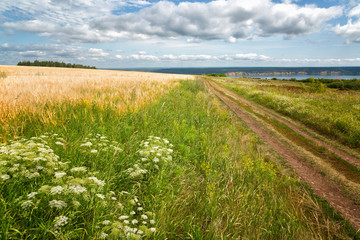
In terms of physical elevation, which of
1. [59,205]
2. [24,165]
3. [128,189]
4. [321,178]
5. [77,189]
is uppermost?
[24,165]

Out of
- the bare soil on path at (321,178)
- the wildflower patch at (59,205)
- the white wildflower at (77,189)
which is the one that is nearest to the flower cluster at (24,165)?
the wildflower patch at (59,205)

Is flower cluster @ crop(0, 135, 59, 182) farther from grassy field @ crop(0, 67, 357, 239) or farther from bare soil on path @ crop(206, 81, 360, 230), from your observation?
bare soil on path @ crop(206, 81, 360, 230)

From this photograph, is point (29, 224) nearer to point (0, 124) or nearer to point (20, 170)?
point (20, 170)

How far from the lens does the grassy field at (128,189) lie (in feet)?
7.16

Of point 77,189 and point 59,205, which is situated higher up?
point 77,189

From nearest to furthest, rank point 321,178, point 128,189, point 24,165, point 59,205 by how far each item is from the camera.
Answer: point 59,205, point 24,165, point 128,189, point 321,178

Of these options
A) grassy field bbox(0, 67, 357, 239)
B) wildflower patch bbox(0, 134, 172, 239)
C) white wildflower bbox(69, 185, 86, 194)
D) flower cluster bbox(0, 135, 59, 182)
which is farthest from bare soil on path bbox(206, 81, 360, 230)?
flower cluster bbox(0, 135, 59, 182)

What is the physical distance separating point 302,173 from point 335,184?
2.61ft

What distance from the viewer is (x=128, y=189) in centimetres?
321

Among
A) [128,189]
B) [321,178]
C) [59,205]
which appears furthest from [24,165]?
[321,178]

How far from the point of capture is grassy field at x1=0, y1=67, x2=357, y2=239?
2.18 meters

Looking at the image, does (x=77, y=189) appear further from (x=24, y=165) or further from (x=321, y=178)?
(x=321, y=178)

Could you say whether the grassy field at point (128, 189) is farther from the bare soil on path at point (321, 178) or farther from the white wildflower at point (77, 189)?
the bare soil on path at point (321, 178)

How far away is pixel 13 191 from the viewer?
2350 mm
